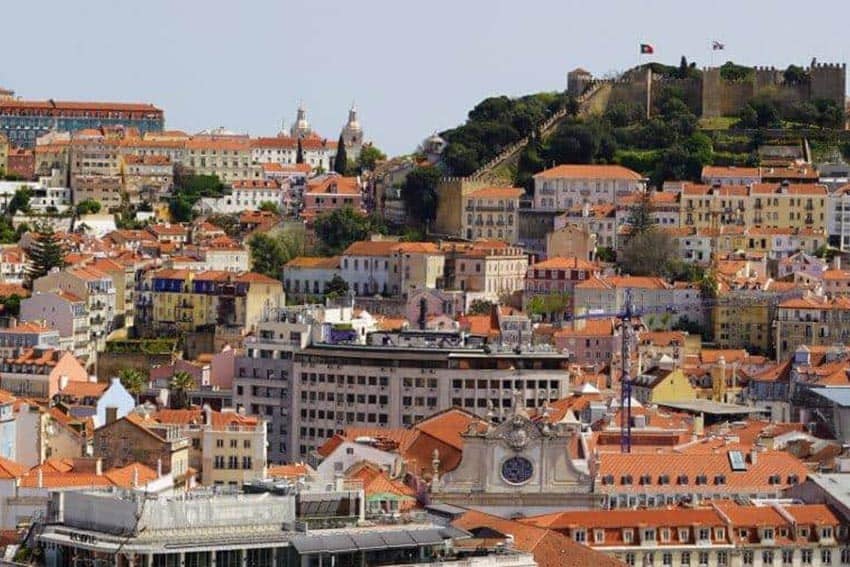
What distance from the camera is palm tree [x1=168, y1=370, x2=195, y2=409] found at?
9156 centimetres

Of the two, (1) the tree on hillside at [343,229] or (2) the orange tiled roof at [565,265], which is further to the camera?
(1) the tree on hillside at [343,229]

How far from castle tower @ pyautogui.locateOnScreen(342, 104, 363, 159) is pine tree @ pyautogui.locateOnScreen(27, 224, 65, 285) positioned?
4610cm

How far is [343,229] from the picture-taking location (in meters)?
127

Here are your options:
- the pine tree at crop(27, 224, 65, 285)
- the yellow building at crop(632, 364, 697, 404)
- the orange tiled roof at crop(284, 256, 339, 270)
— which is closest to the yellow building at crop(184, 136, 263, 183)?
the orange tiled roof at crop(284, 256, 339, 270)

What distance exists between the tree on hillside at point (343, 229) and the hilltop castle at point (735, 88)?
14.7 meters

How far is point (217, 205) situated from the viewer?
14275 centimetres

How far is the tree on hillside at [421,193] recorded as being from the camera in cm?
12788

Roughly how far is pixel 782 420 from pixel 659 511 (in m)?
24.4

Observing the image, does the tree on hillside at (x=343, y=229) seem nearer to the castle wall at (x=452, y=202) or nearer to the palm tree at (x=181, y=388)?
the castle wall at (x=452, y=202)

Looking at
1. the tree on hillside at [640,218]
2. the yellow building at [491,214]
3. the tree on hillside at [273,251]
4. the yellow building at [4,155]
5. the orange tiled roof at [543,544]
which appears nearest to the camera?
the orange tiled roof at [543,544]

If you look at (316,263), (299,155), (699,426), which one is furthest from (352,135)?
(699,426)

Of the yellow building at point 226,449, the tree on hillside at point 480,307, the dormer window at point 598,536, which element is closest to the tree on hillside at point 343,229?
the tree on hillside at point 480,307

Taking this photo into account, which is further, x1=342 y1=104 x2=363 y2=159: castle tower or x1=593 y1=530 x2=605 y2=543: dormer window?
x1=342 y1=104 x2=363 y2=159: castle tower

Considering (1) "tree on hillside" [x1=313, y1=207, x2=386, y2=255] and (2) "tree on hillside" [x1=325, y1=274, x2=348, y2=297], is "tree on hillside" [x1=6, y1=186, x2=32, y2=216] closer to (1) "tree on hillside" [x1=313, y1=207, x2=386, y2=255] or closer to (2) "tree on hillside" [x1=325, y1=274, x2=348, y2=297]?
(1) "tree on hillside" [x1=313, y1=207, x2=386, y2=255]
